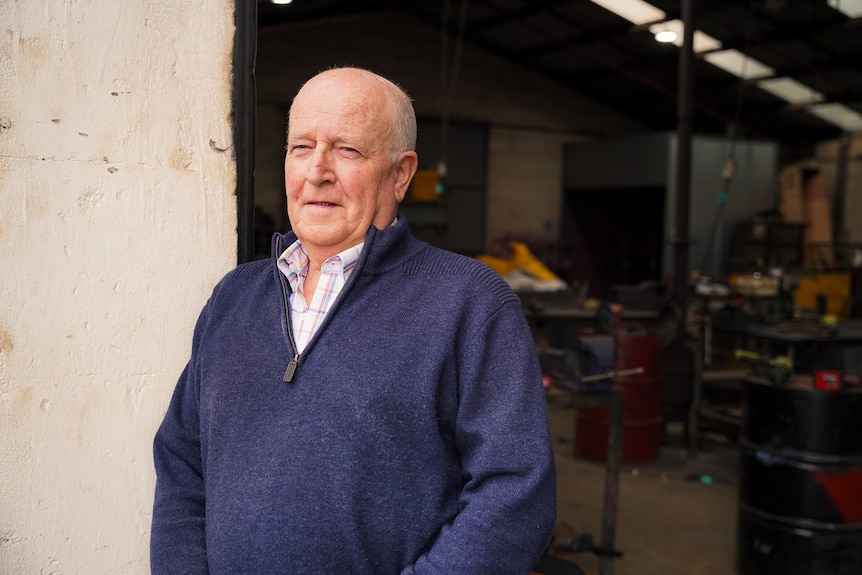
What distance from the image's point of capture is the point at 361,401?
45.7 inches

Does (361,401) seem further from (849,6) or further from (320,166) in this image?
(849,6)

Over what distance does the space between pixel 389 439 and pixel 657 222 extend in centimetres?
1156

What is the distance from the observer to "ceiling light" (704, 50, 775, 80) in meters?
9.81

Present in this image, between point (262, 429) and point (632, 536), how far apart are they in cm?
306

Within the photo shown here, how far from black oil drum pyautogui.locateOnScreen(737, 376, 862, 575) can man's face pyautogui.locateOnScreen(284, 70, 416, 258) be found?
2.34 m

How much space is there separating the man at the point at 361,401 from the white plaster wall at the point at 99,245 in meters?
0.18

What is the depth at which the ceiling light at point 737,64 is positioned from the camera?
9.81m

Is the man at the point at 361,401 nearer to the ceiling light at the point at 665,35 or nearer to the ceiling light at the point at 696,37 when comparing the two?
the ceiling light at the point at 665,35

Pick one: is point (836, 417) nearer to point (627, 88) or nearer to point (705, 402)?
point (705, 402)

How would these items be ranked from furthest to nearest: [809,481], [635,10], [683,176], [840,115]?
[840,115] → [635,10] → [683,176] → [809,481]

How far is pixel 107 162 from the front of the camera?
140 cm

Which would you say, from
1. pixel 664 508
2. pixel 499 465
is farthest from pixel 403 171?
pixel 664 508

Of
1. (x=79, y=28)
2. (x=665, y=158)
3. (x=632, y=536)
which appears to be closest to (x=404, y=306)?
(x=79, y=28)

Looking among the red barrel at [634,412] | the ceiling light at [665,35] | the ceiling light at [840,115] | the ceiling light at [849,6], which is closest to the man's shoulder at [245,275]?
the red barrel at [634,412]
